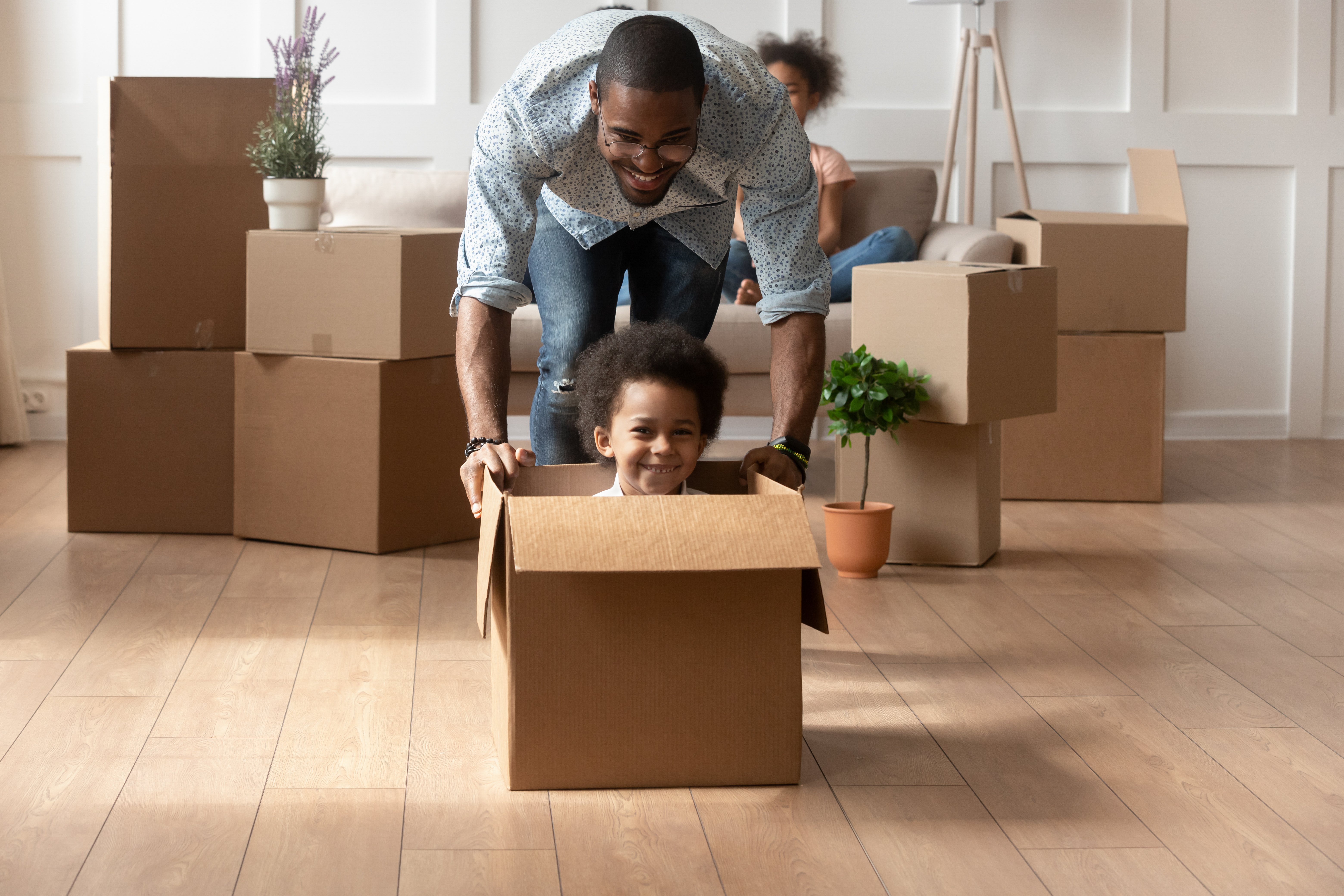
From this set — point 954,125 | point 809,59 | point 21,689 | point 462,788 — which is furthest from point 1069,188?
point 21,689

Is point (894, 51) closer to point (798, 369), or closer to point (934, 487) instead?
point (934, 487)

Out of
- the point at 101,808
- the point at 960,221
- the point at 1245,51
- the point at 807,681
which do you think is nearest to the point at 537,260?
the point at 807,681

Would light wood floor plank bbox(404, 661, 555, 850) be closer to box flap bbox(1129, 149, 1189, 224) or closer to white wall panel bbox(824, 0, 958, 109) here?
box flap bbox(1129, 149, 1189, 224)

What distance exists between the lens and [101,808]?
4.55ft

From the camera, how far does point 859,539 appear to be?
2.42 metres

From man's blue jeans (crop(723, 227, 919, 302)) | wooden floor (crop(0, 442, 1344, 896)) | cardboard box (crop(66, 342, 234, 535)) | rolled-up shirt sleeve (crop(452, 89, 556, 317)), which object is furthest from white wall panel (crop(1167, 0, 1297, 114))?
rolled-up shirt sleeve (crop(452, 89, 556, 317))

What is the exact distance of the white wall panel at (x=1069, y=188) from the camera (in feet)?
13.0

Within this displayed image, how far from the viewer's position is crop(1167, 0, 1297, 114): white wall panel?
3.95 metres

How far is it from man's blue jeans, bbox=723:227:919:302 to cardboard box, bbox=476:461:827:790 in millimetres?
1876

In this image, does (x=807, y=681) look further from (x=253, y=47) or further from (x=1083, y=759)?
(x=253, y=47)

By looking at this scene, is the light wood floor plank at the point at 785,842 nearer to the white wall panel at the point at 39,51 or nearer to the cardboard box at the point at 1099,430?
the cardboard box at the point at 1099,430

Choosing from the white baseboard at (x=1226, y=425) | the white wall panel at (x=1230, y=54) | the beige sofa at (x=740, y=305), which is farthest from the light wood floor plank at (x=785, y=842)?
the white wall panel at (x=1230, y=54)

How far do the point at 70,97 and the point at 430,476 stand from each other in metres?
1.91

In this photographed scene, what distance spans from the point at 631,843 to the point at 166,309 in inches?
70.9
